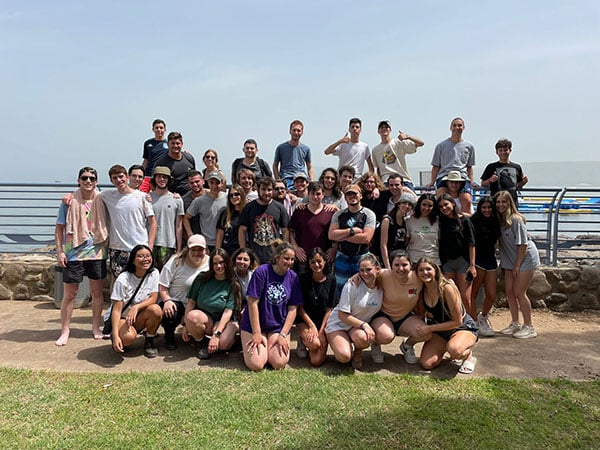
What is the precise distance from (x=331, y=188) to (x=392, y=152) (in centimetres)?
164

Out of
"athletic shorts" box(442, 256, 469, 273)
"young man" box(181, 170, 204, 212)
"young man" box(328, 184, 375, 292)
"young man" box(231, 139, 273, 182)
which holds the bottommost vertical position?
"athletic shorts" box(442, 256, 469, 273)

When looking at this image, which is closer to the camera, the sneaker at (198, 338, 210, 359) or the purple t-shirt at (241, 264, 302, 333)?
the purple t-shirt at (241, 264, 302, 333)

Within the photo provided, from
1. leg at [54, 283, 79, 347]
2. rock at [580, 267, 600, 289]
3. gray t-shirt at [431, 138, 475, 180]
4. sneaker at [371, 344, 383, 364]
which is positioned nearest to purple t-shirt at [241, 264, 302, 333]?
sneaker at [371, 344, 383, 364]

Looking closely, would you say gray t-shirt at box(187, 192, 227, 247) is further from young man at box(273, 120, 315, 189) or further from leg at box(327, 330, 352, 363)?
leg at box(327, 330, 352, 363)

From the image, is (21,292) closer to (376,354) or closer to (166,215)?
(166,215)

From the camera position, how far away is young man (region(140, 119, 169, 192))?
689cm

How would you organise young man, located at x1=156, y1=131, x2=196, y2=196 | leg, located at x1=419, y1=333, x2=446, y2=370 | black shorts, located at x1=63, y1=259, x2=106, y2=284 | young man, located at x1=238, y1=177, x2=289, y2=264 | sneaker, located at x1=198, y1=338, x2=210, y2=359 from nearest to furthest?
leg, located at x1=419, y1=333, x2=446, y2=370
sneaker, located at x1=198, y1=338, x2=210, y2=359
black shorts, located at x1=63, y1=259, x2=106, y2=284
young man, located at x1=238, y1=177, x2=289, y2=264
young man, located at x1=156, y1=131, x2=196, y2=196

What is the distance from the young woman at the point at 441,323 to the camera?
4648 mm

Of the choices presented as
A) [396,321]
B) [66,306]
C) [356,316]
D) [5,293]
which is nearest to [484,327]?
[396,321]

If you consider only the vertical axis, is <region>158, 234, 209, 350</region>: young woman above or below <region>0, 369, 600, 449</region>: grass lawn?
above

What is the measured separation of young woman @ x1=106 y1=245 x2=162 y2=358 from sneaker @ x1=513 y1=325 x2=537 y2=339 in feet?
13.8

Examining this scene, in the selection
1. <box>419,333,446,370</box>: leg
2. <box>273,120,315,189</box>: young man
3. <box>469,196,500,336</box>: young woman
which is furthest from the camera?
<box>273,120,315,189</box>: young man

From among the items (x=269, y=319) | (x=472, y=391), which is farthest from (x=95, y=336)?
(x=472, y=391)

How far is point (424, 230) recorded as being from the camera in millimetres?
5500
